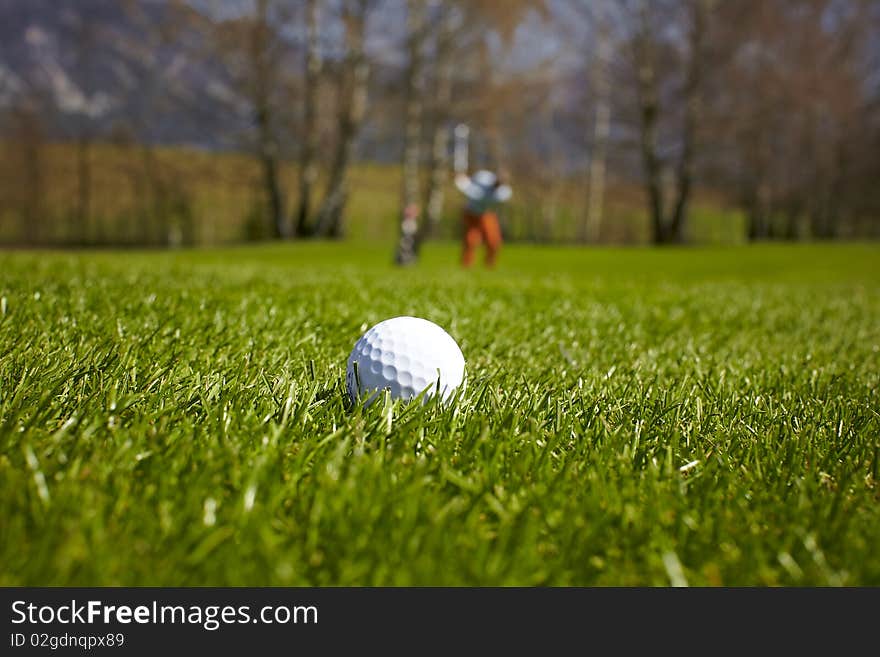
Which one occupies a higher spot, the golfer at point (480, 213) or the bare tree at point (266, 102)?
the bare tree at point (266, 102)

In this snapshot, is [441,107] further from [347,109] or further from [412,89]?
[412,89]

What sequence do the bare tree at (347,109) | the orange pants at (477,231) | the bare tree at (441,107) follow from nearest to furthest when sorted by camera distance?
the orange pants at (477,231) < the bare tree at (441,107) < the bare tree at (347,109)

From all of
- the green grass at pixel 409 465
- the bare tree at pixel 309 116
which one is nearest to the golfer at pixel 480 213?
the green grass at pixel 409 465

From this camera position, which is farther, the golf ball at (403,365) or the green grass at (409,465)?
the golf ball at (403,365)

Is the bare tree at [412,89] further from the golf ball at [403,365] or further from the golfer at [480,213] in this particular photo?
the golf ball at [403,365]

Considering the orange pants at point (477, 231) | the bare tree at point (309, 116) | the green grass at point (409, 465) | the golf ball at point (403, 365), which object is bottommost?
the green grass at point (409, 465)

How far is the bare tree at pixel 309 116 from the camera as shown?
24094 mm

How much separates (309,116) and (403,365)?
25.6m

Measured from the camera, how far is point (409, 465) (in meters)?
1.35

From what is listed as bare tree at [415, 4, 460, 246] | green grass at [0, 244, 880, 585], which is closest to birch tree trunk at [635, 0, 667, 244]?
bare tree at [415, 4, 460, 246]

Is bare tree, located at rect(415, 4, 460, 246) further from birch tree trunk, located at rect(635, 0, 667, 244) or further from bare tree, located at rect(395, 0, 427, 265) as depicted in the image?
birch tree trunk, located at rect(635, 0, 667, 244)

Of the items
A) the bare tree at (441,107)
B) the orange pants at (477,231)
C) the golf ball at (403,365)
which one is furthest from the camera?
the bare tree at (441,107)

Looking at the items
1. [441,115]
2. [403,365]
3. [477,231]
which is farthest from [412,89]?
[403,365]

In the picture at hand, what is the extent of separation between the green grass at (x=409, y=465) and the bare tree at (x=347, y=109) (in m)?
22.9
